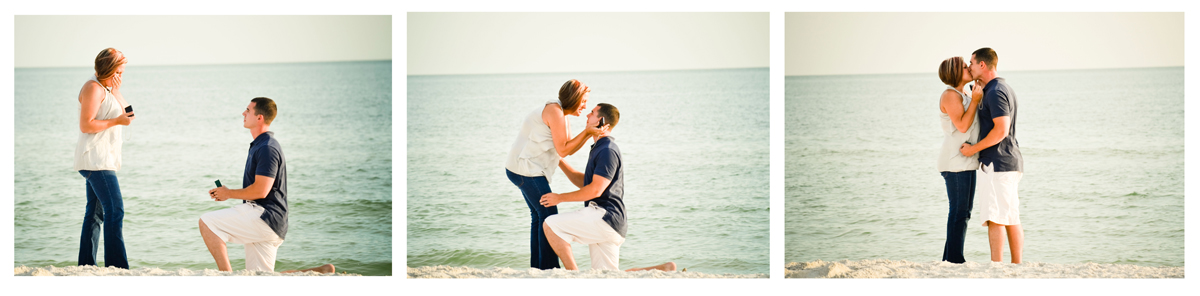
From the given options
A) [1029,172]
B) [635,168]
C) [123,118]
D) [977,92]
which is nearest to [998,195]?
[977,92]

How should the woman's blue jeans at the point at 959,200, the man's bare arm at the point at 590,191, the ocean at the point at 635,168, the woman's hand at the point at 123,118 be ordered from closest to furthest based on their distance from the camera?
the man's bare arm at the point at 590,191
the woman's hand at the point at 123,118
the woman's blue jeans at the point at 959,200
the ocean at the point at 635,168

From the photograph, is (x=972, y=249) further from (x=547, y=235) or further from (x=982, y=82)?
(x=547, y=235)

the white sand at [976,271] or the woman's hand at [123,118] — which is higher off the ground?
the woman's hand at [123,118]

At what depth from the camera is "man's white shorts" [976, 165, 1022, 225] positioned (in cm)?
Answer: 451

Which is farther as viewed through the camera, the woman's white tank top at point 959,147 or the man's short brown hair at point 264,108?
the woman's white tank top at point 959,147

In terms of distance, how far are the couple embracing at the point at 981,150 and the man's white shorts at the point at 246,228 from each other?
3.28 meters

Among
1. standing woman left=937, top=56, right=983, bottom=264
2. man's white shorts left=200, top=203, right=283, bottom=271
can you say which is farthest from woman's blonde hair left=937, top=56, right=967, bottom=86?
man's white shorts left=200, top=203, right=283, bottom=271

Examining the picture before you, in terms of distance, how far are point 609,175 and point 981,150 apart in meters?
1.79

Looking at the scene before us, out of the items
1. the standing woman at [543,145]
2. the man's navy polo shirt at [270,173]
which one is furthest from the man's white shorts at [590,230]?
the man's navy polo shirt at [270,173]

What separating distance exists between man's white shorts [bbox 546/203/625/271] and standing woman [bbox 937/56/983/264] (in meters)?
1.62

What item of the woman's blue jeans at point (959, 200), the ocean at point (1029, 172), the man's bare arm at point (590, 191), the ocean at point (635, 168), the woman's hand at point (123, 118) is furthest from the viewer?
the ocean at point (635, 168)

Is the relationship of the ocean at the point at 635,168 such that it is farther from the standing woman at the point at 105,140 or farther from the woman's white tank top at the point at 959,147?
the standing woman at the point at 105,140

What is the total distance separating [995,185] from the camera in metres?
4.51

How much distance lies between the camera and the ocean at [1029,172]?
6.88 m
